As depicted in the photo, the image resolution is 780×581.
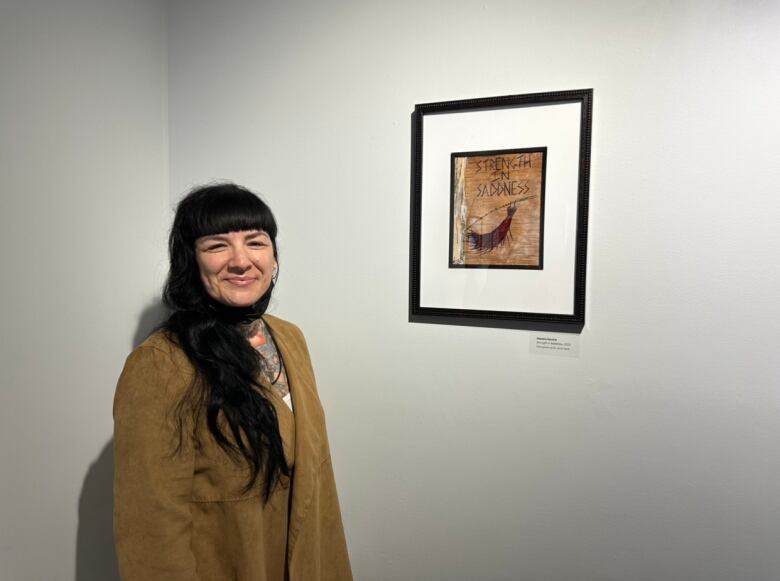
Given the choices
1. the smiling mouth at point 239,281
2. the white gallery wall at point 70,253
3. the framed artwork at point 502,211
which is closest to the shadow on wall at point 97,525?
the white gallery wall at point 70,253

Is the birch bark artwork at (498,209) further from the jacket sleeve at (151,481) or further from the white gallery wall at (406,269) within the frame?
the jacket sleeve at (151,481)

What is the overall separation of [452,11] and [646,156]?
555 millimetres

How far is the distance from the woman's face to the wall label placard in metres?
0.63

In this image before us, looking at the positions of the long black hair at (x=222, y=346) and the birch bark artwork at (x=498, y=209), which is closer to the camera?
the long black hair at (x=222, y=346)

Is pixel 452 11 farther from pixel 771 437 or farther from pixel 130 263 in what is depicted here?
pixel 771 437

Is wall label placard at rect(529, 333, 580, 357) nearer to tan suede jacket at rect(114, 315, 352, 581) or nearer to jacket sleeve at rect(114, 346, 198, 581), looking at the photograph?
tan suede jacket at rect(114, 315, 352, 581)

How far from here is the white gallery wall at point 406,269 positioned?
1.03 meters

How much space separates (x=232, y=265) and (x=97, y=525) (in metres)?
0.81

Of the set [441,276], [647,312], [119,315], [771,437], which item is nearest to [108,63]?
[119,315]

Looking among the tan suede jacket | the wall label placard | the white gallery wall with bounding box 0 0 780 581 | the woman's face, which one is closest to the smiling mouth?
the woman's face

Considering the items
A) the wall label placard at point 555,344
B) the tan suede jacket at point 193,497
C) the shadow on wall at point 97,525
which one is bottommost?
the shadow on wall at point 97,525

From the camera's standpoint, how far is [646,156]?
1060mm

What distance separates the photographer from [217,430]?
3.07ft

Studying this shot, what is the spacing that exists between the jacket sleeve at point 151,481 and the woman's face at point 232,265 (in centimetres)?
19
